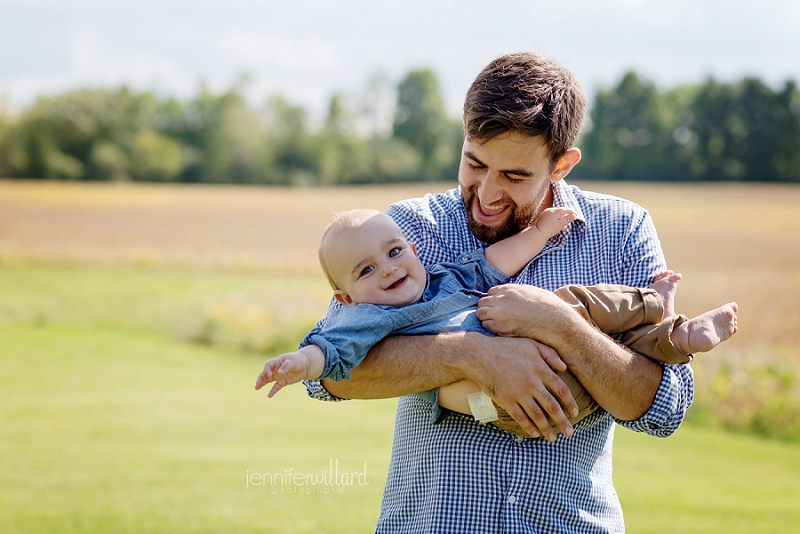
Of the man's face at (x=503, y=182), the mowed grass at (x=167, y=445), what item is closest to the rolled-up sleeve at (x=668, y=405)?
the man's face at (x=503, y=182)

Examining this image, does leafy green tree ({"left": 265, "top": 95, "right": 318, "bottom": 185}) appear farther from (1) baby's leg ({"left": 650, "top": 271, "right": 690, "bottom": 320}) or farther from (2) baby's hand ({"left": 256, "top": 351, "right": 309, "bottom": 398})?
(2) baby's hand ({"left": 256, "top": 351, "right": 309, "bottom": 398})

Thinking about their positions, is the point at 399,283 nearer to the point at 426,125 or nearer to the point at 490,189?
the point at 490,189

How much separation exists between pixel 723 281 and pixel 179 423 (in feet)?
20.6

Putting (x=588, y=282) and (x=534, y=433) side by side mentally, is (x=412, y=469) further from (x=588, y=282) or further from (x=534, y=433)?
(x=588, y=282)

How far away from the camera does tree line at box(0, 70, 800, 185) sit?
1212 centimetres

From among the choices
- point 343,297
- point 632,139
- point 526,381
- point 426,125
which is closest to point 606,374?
point 526,381

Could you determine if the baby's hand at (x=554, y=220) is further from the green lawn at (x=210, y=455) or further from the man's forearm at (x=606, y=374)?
the green lawn at (x=210, y=455)

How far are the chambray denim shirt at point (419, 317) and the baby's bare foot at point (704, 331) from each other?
42 cm

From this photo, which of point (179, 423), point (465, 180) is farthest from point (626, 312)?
point (179, 423)

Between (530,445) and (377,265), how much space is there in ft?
1.74

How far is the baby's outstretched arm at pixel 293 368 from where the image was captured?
4.56ft

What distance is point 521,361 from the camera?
5.07 feet

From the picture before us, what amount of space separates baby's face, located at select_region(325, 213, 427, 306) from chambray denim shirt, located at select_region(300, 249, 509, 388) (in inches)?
1.6

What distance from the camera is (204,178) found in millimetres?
18922
